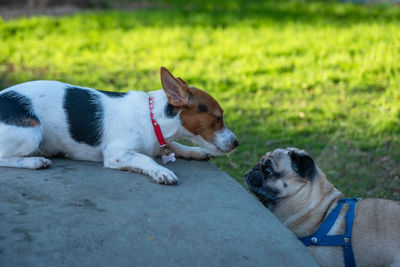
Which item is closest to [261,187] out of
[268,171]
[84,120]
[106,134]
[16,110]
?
[268,171]

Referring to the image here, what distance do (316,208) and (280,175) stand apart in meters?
0.47

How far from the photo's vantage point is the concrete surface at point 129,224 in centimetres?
305

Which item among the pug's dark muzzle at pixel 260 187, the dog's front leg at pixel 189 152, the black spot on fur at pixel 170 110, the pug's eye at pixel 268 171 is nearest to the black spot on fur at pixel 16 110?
the black spot on fur at pixel 170 110

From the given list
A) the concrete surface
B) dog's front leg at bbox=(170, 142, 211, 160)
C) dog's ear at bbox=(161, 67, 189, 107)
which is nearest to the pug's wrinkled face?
the concrete surface

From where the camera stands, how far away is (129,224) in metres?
3.42

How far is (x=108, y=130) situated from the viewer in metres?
4.62

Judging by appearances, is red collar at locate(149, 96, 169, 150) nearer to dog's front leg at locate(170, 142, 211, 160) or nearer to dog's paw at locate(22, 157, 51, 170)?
dog's front leg at locate(170, 142, 211, 160)

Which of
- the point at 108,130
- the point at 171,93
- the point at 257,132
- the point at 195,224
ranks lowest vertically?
the point at 257,132

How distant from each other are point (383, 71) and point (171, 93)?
21.2 feet

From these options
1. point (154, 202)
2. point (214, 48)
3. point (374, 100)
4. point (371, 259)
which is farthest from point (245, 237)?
point (214, 48)

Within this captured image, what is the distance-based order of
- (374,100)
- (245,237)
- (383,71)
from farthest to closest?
(383,71)
(374,100)
(245,237)

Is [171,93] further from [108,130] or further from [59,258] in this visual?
[59,258]

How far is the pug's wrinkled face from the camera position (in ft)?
14.4

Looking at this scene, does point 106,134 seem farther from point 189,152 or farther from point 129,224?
point 129,224
